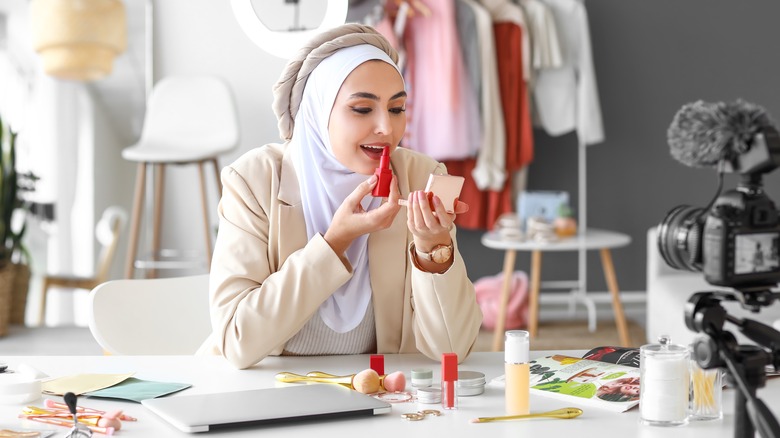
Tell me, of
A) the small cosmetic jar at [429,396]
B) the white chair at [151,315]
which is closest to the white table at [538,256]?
the white chair at [151,315]

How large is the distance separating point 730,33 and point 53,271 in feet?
12.2

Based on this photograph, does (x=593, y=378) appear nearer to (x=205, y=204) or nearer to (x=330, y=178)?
(x=330, y=178)

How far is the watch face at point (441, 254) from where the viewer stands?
5.16ft

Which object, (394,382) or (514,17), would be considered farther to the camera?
(514,17)

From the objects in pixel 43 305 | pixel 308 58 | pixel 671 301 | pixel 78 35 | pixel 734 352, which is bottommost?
pixel 43 305

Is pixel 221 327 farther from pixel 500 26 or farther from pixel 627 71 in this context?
pixel 627 71

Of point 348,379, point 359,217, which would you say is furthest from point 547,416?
point 359,217

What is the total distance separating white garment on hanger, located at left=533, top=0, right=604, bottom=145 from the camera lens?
3.90m

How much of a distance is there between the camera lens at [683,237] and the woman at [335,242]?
0.57 meters

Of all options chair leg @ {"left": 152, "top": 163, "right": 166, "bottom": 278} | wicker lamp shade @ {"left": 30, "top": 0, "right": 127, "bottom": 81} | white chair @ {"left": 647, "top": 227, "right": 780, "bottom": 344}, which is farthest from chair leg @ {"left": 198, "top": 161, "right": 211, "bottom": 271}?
white chair @ {"left": 647, "top": 227, "right": 780, "bottom": 344}

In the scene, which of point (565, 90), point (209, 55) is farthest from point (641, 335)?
point (209, 55)

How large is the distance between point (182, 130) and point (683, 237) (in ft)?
12.4

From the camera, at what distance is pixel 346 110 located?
1.68 meters

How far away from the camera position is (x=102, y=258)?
188 inches
